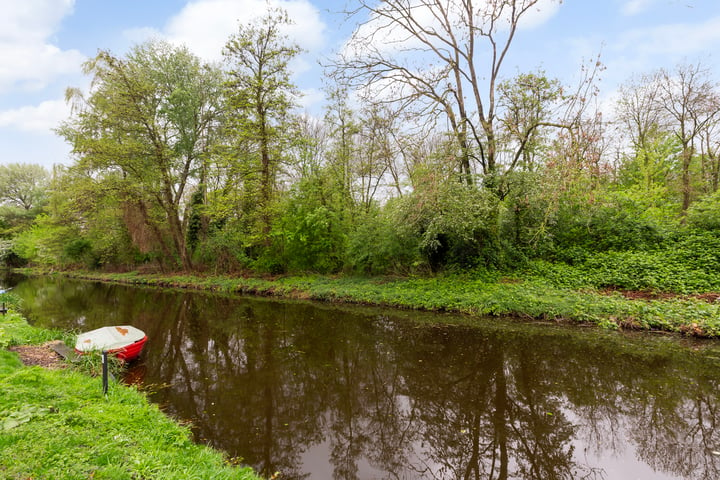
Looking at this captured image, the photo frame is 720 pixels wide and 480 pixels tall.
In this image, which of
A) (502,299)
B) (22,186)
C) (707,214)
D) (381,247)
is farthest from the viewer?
(22,186)

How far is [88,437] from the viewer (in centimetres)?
342

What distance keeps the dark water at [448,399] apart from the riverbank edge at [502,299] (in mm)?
629

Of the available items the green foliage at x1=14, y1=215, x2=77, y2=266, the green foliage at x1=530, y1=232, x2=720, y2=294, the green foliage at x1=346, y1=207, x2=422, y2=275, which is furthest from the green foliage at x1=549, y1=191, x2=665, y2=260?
the green foliage at x1=14, y1=215, x2=77, y2=266

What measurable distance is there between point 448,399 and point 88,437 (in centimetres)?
510

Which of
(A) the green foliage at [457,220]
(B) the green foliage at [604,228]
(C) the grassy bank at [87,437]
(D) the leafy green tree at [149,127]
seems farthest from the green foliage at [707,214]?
(D) the leafy green tree at [149,127]

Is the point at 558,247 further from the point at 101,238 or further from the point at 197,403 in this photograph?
the point at 101,238

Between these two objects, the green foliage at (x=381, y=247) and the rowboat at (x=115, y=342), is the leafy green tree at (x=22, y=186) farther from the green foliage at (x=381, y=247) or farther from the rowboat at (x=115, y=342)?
the rowboat at (x=115, y=342)

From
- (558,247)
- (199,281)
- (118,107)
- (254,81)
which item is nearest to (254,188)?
(254,81)

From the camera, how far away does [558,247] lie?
13102 mm

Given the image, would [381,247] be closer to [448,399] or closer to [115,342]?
[448,399]

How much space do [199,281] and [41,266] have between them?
94.6ft

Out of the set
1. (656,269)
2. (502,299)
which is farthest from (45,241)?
(656,269)

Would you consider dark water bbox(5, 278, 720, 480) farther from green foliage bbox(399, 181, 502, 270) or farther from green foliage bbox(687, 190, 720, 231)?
green foliage bbox(687, 190, 720, 231)

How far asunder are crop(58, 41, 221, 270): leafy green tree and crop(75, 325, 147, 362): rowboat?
14.4 meters
